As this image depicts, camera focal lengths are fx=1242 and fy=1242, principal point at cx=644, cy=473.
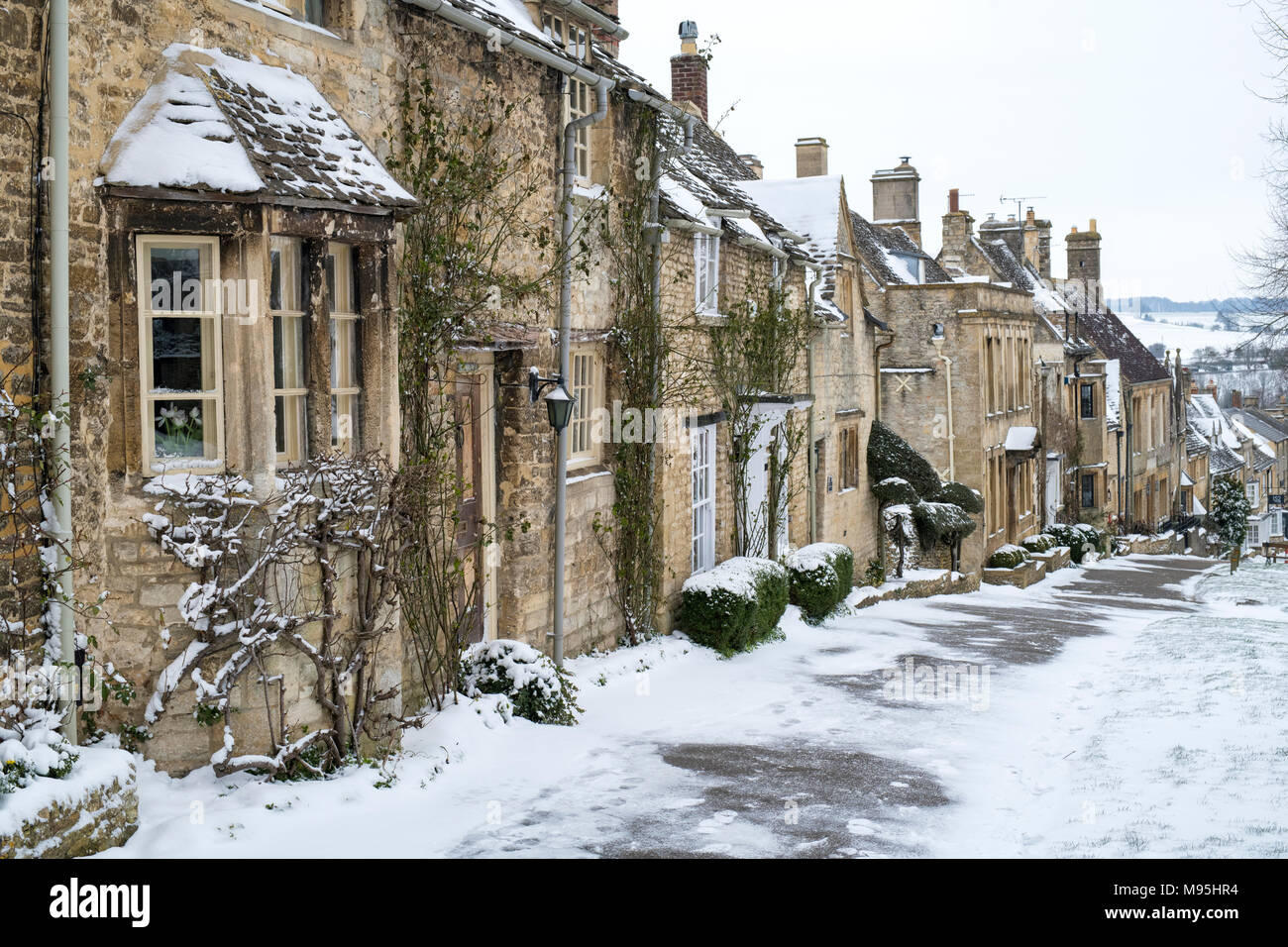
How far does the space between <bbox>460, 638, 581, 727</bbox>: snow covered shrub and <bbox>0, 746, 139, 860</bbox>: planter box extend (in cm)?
377

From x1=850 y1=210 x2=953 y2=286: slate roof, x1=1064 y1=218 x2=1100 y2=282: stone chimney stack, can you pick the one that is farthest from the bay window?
x1=1064 y1=218 x2=1100 y2=282: stone chimney stack

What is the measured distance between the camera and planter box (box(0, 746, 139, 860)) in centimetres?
600

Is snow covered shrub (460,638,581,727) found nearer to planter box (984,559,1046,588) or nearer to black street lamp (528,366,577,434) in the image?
black street lamp (528,366,577,434)

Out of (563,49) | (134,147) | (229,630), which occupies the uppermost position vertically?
(563,49)

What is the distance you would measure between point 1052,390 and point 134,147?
37.7 metres

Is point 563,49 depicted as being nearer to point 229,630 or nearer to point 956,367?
point 229,630

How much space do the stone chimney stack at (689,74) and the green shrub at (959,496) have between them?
10.3m

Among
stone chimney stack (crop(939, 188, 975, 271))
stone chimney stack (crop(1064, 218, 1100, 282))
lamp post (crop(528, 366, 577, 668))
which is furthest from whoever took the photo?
stone chimney stack (crop(1064, 218, 1100, 282))

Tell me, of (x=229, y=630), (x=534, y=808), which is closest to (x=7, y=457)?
(x=229, y=630)

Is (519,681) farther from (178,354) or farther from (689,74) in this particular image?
(689,74)

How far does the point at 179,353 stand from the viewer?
7480 mm

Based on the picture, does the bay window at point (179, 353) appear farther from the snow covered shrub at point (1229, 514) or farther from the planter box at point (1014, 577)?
the snow covered shrub at point (1229, 514)

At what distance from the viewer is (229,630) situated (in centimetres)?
748

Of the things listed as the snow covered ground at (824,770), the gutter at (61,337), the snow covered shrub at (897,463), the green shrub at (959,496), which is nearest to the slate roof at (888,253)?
the snow covered shrub at (897,463)
